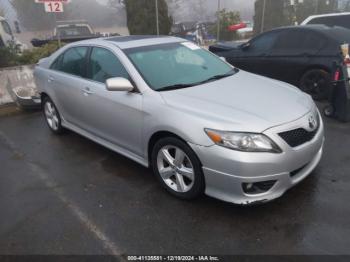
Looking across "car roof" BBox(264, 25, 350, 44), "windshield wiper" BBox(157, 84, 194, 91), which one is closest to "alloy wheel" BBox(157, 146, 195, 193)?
"windshield wiper" BBox(157, 84, 194, 91)

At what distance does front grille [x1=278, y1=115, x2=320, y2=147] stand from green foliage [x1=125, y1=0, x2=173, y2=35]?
10.6 metres

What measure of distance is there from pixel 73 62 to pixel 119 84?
61.2 inches

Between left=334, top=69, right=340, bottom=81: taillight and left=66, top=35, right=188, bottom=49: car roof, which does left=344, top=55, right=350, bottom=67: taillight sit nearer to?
left=334, top=69, right=340, bottom=81: taillight

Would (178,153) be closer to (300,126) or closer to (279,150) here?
(279,150)

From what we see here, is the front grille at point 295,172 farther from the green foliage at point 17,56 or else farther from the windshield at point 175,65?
the green foliage at point 17,56

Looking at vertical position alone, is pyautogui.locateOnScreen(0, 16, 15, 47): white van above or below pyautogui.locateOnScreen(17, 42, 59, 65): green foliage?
above

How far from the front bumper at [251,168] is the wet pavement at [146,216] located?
0.29 m

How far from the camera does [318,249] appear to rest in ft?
8.72

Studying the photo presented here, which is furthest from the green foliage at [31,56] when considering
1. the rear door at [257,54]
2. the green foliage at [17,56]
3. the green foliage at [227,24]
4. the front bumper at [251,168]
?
the green foliage at [227,24]

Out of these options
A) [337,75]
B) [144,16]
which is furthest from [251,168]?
[144,16]

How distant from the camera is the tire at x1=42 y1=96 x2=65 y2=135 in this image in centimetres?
528

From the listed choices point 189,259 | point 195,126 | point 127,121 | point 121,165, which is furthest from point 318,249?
point 121,165

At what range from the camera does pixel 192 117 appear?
9.87ft

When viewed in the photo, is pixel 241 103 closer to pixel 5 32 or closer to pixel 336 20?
pixel 336 20
